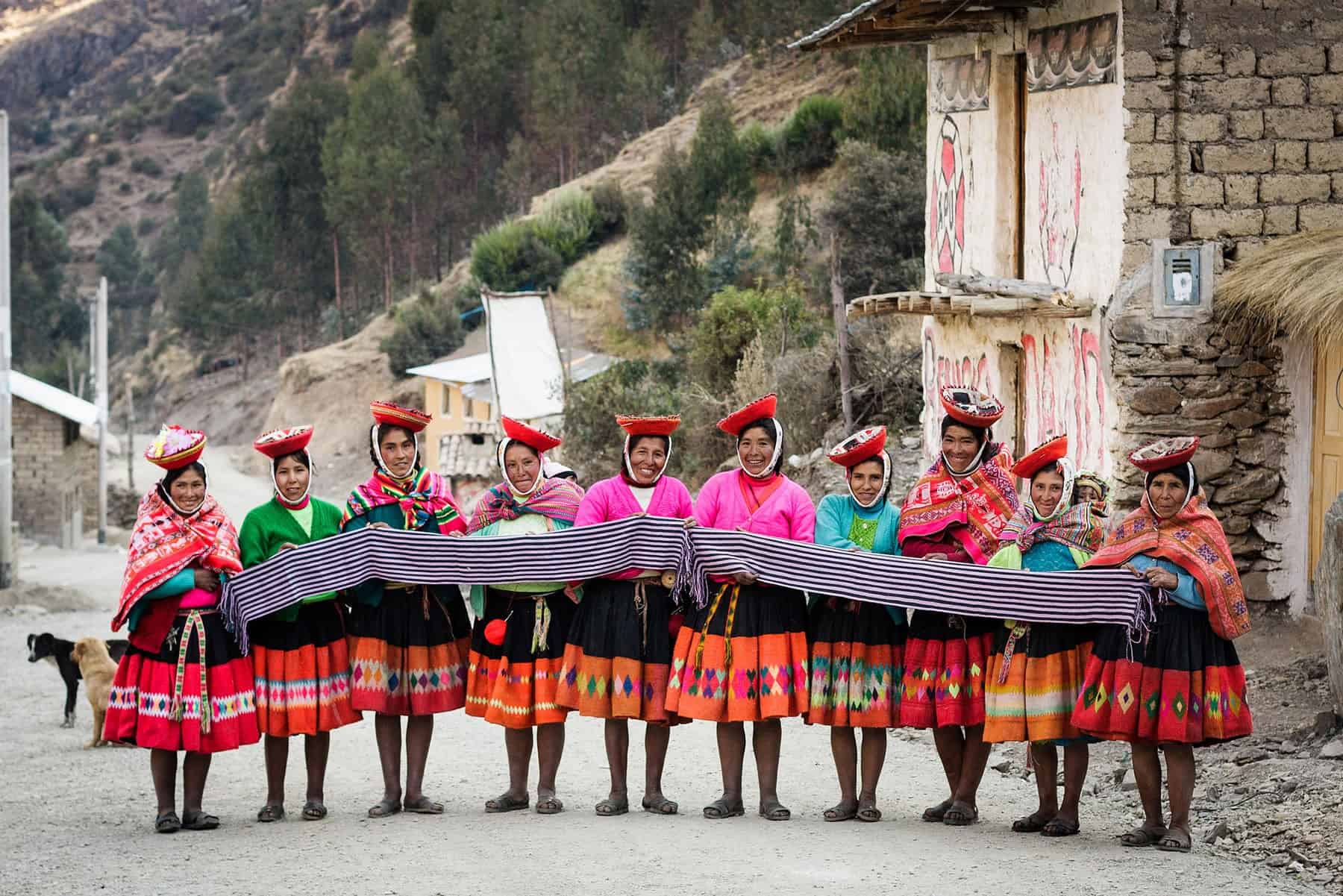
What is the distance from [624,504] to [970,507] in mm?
1440

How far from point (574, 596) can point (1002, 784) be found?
281 cm

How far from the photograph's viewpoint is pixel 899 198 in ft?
91.5

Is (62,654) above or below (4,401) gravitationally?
below

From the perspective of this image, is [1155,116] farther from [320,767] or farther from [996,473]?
[320,767]

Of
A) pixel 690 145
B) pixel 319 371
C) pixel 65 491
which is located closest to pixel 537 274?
pixel 690 145

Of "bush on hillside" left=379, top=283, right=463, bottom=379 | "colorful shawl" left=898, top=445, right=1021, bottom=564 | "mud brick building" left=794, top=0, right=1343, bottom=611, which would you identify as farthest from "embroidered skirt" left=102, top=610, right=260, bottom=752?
"bush on hillside" left=379, top=283, right=463, bottom=379

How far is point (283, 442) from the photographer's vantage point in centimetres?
690

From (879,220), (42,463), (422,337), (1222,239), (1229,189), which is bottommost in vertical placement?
(42,463)

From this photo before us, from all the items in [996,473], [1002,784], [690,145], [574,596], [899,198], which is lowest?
[1002,784]

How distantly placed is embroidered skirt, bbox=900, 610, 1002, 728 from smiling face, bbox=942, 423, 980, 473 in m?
0.61

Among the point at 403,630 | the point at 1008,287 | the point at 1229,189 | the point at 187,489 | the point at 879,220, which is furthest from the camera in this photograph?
the point at 879,220

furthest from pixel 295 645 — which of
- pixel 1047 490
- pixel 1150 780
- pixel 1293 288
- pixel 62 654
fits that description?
pixel 1293 288

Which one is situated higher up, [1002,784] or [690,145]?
[690,145]

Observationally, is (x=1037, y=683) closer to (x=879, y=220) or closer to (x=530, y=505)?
(x=530, y=505)
